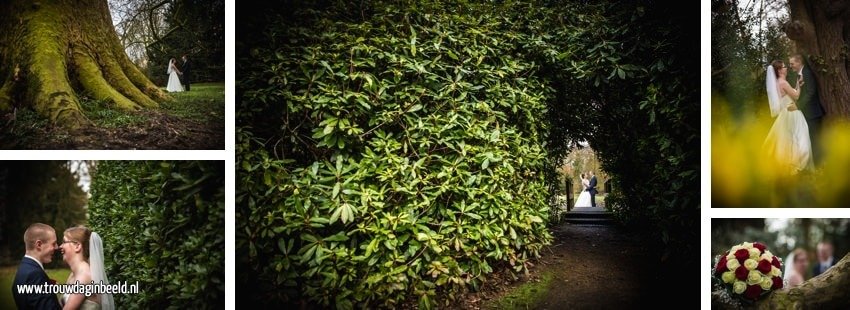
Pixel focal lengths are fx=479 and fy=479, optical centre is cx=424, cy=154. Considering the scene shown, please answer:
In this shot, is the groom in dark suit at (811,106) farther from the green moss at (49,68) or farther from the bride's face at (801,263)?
the green moss at (49,68)

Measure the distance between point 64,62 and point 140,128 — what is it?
394 mm

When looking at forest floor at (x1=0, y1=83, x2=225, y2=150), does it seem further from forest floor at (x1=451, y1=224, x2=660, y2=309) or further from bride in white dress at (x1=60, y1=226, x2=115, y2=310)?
forest floor at (x1=451, y1=224, x2=660, y2=309)

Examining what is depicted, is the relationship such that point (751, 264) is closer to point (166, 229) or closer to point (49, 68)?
point (166, 229)

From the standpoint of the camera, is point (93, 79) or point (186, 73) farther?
point (186, 73)

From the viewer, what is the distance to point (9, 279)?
A: 1.98m

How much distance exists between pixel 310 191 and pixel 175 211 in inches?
23.3

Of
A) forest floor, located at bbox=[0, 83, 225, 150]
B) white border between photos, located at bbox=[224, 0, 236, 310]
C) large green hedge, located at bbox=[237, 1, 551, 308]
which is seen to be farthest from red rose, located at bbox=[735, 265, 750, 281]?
forest floor, located at bbox=[0, 83, 225, 150]

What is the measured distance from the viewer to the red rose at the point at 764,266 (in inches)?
86.4

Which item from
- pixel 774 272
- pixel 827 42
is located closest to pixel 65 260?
pixel 774 272

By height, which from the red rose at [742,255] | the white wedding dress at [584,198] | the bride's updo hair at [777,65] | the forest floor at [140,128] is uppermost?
the bride's updo hair at [777,65]

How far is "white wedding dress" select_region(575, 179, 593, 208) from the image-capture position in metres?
2.87

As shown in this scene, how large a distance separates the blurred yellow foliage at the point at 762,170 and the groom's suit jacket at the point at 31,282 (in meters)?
2.97

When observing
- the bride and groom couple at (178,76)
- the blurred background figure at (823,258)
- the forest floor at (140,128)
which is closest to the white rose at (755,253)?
the blurred background figure at (823,258)

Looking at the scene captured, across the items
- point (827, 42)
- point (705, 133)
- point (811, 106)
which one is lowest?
point (705, 133)
